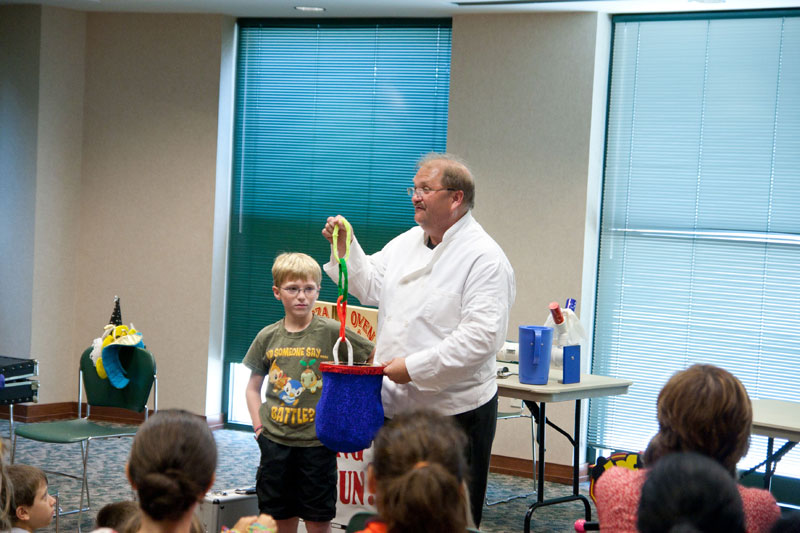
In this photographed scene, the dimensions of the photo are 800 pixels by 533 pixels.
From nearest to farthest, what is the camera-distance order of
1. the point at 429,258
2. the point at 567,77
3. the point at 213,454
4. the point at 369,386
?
the point at 213,454 < the point at 369,386 < the point at 429,258 < the point at 567,77

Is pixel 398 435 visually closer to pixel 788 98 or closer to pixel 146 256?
pixel 788 98

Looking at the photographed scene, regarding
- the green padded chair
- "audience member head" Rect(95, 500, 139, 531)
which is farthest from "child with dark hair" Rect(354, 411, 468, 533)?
the green padded chair

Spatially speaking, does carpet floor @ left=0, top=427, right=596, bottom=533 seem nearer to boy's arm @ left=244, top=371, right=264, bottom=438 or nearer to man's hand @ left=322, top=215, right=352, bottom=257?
boy's arm @ left=244, top=371, right=264, bottom=438

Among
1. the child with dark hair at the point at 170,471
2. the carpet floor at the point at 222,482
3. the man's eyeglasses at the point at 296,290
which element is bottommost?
the carpet floor at the point at 222,482

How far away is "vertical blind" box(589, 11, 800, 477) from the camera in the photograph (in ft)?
16.3

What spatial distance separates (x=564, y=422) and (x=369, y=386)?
2826 mm

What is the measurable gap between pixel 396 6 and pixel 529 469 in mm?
2878

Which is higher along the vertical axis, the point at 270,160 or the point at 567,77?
the point at 567,77

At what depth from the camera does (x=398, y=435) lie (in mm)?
1669

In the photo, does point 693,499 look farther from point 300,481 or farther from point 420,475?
point 300,481

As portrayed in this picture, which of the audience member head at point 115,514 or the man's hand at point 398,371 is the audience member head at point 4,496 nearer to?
the audience member head at point 115,514

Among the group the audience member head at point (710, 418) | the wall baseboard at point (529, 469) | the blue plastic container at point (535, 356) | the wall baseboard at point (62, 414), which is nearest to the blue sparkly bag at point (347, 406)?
the audience member head at point (710, 418)

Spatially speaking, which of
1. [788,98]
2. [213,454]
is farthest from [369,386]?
[788,98]

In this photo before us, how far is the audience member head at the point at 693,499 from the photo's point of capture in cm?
142
